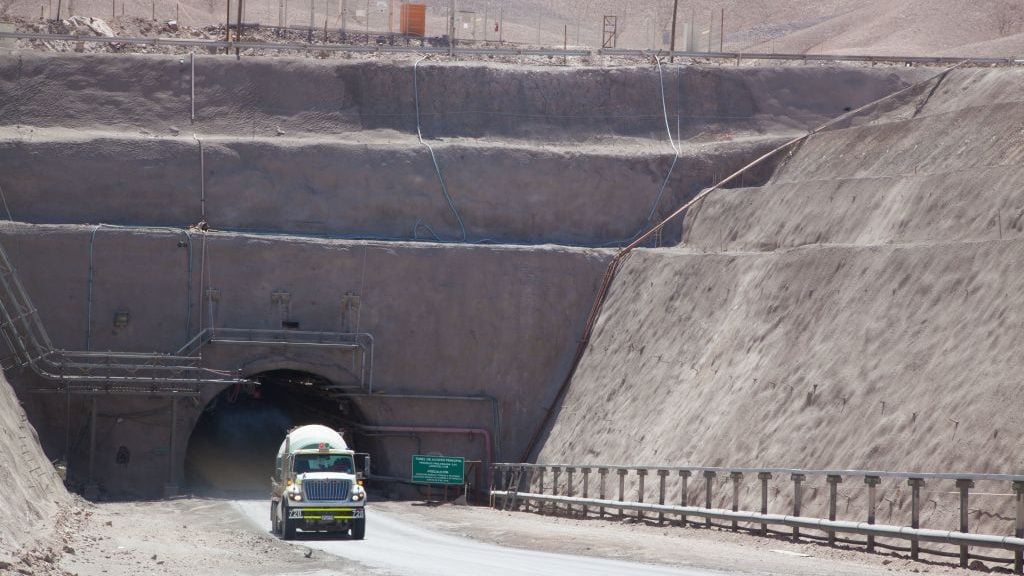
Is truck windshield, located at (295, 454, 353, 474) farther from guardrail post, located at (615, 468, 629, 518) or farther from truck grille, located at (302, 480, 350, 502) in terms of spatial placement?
guardrail post, located at (615, 468, 629, 518)

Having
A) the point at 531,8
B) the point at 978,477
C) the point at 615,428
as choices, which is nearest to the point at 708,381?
the point at 615,428

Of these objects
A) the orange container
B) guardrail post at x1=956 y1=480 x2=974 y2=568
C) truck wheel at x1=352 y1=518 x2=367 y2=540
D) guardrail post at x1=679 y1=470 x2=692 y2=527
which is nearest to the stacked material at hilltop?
truck wheel at x1=352 y1=518 x2=367 y2=540

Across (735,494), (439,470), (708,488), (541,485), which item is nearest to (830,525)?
(735,494)

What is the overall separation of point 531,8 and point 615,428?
3062 inches

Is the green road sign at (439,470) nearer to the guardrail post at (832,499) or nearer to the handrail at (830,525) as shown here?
the handrail at (830,525)

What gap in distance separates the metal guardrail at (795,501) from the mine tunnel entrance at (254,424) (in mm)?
10800

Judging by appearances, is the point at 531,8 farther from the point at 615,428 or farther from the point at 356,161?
the point at 615,428

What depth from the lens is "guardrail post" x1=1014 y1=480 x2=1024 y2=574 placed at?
19375 mm

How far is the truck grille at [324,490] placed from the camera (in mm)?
27422

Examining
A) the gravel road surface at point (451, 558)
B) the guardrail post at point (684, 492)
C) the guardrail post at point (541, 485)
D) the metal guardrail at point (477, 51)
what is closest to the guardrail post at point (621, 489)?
the guardrail post at point (684, 492)

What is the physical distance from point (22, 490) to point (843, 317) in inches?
707

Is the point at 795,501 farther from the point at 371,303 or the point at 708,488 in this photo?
the point at 371,303

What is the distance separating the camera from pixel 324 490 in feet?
90.2

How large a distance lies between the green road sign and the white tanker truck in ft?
42.1
